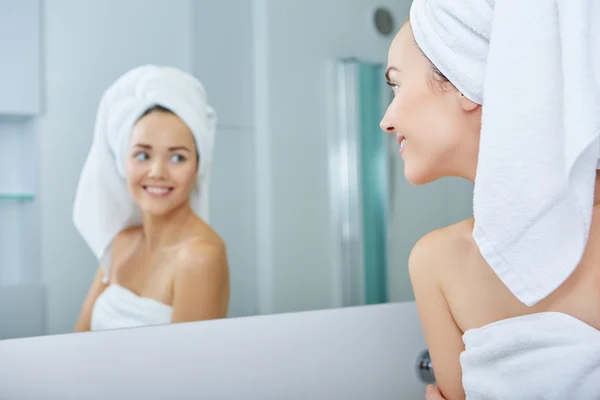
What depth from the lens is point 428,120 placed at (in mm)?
901

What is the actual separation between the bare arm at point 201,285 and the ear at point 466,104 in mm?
603

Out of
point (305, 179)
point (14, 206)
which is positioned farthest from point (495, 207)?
point (14, 206)

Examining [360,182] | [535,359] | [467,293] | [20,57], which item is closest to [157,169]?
[20,57]

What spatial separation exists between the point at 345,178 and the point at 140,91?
531 mm

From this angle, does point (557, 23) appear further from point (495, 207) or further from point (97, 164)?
point (97, 164)

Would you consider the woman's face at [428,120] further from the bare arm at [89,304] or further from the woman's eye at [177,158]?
the bare arm at [89,304]

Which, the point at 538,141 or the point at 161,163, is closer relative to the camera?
the point at 538,141

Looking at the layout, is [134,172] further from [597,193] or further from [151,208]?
[597,193]

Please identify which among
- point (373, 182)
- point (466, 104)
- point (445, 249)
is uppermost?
point (466, 104)

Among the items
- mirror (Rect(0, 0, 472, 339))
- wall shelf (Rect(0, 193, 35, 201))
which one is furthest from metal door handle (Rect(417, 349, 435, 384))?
wall shelf (Rect(0, 193, 35, 201))

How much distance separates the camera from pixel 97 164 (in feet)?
3.73

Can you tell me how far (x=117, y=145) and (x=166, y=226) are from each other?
0.60ft

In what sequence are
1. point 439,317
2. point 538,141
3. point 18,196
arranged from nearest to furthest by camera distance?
point 538,141, point 439,317, point 18,196

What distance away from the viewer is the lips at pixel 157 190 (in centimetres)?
119
